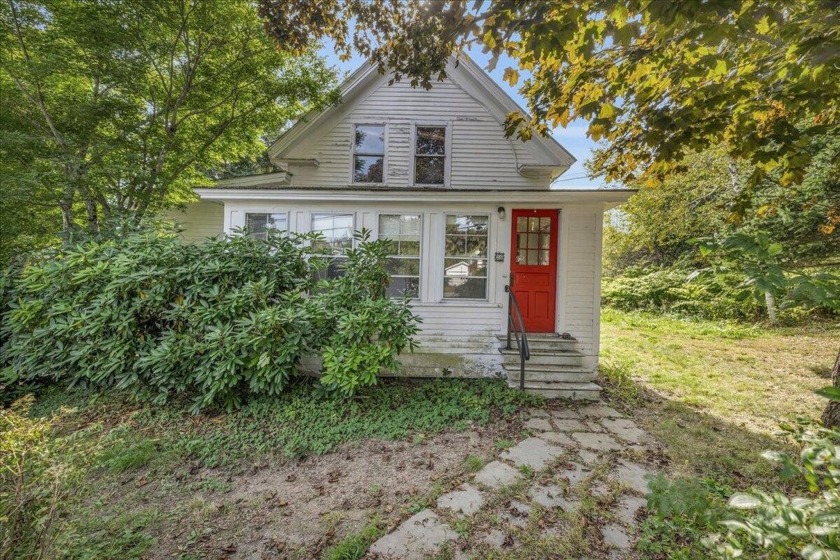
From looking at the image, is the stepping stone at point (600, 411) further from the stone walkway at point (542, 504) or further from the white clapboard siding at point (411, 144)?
the white clapboard siding at point (411, 144)

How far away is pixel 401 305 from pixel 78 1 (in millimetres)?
7832

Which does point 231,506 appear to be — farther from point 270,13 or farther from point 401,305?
point 270,13

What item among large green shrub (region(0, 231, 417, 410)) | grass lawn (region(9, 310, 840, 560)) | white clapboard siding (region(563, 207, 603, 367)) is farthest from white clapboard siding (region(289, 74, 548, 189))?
grass lawn (region(9, 310, 840, 560))

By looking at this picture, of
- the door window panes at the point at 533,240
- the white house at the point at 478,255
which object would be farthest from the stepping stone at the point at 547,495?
the door window panes at the point at 533,240

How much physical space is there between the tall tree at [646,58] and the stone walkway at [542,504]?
3089 millimetres

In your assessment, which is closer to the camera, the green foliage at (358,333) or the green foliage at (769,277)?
the green foliage at (769,277)

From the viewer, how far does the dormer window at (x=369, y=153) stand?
7641mm

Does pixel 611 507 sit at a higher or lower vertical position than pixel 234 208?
lower

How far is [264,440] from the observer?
4098 mm

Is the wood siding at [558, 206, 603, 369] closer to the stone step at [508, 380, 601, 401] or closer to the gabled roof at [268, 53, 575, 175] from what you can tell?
the stone step at [508, 380, 601, 401]

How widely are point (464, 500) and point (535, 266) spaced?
456cm

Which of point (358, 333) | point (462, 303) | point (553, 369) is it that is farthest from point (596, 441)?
point (358, 333)

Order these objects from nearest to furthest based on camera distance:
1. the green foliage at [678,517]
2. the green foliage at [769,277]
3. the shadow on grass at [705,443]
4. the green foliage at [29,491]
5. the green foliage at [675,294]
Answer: the green foliage at [769,277]
the green foliage at [29,491]
the green foliage at [678,517]
the shadow on grass at [705,443]
the green foliage at [675,294]

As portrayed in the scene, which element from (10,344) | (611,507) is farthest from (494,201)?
(10,344)
